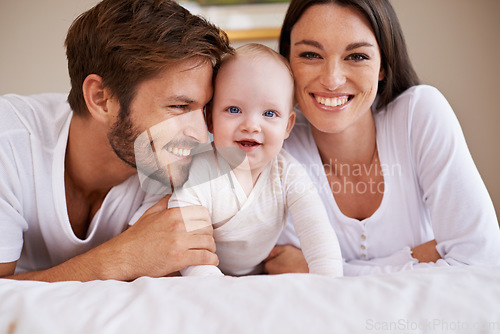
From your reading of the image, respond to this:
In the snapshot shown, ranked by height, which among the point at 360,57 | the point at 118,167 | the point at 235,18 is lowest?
the point at 118,167

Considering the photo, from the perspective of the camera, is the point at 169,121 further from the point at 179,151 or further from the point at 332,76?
the point at 332,76

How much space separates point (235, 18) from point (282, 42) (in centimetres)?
74

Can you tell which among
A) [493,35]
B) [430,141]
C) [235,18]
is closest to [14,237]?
[430,141]

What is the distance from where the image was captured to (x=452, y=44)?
6.65 feet

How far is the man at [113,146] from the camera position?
1.08 metres

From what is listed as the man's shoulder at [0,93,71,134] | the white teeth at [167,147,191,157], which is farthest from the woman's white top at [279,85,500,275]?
the man's shoulder at [0,93,71,134]

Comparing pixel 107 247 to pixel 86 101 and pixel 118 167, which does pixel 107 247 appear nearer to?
pixel 118 167

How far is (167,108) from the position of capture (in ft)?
3.76

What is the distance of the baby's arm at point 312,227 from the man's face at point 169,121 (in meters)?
0.29

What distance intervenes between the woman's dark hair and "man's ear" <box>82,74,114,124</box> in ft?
1.88

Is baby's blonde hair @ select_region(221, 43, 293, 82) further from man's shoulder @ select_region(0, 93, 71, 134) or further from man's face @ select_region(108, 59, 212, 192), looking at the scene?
man's shoulder @ select_region(0, 93, 71, 134)

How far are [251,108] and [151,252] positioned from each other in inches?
16.8

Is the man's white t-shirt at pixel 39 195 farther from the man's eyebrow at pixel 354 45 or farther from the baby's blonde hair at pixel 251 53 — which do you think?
the man's eyebrow at pixel 354 45

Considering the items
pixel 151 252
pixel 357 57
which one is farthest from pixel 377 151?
pixel 151 252
